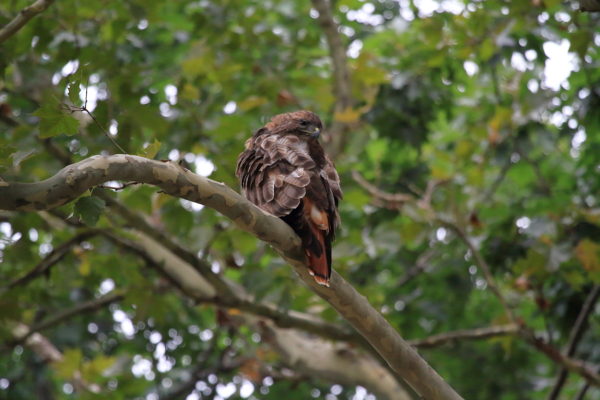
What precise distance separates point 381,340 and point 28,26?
3219 mm

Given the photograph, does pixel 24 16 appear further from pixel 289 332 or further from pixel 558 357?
pixel 558 357

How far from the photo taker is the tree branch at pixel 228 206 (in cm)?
223

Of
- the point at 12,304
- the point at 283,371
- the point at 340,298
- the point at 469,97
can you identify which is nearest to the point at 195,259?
the point at 12,304

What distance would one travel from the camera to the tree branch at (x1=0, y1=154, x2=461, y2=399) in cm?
223

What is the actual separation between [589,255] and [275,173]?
2302 millimetres

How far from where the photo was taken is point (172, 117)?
18.1ft

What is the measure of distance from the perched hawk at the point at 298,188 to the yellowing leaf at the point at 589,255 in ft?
5.98

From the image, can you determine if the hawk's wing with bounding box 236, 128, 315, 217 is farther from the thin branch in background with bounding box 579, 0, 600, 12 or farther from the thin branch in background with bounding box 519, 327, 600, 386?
the thin branch in background with bounding box 519, 327, 600, 386

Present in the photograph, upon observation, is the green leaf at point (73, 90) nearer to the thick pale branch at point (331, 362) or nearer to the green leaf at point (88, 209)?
the green leaf at point (88, 209)

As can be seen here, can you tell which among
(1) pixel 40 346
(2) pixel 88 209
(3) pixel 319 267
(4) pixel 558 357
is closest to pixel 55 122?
(2) pixel 88 209

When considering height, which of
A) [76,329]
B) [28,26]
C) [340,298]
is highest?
[340,298]

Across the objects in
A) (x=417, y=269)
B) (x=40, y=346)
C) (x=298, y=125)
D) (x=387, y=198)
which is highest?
(x=298, y=125)

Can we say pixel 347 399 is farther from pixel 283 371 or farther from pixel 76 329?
pixel 76 329

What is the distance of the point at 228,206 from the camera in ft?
8.65
